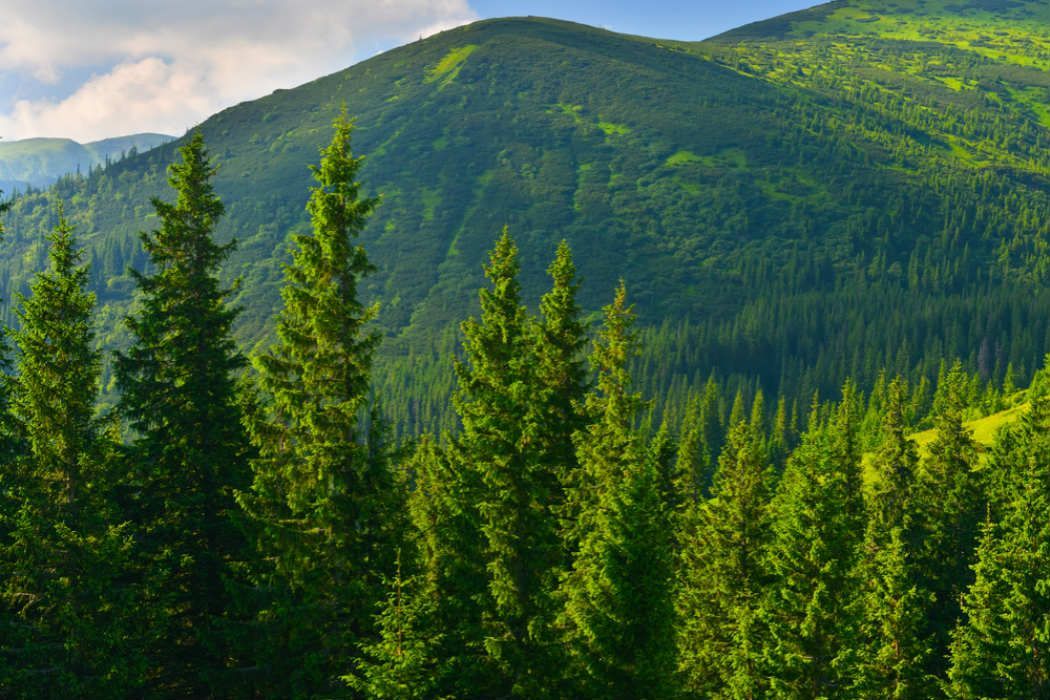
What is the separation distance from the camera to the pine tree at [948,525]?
52062 millimetres

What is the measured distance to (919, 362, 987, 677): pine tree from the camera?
5206 cm

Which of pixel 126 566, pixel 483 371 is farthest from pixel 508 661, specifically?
pixel 126 566

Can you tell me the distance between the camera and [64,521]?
24.4 m

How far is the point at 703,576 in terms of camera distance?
139 ft

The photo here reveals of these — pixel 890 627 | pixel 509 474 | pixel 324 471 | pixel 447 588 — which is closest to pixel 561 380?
pixel 509 474

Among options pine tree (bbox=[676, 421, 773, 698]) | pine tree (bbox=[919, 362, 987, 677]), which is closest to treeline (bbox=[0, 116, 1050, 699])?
pine tree (bbox=[676, 421, 773, 698])

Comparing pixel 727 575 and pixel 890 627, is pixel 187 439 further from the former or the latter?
pixel 890 627

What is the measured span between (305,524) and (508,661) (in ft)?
23.5

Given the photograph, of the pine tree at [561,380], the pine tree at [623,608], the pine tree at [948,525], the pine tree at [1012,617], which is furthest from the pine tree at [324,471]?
the pine tree at [948,525]

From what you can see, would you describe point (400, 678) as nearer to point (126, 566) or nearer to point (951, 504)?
point (126, 566)

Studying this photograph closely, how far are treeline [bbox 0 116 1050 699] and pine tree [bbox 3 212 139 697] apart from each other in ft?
0.26

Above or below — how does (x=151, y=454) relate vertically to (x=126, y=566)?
above

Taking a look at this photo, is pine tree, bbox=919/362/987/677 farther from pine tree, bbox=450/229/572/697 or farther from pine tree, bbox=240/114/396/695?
pine tree, bbox=240/114/396/695

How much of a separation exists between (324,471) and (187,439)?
5.81 metres
